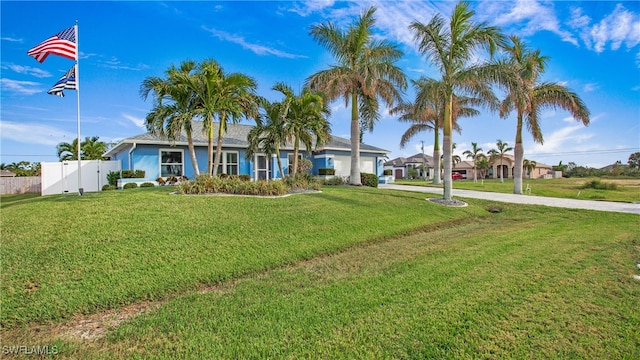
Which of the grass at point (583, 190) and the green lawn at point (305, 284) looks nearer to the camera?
Result: the green lawn at point (305, 284)

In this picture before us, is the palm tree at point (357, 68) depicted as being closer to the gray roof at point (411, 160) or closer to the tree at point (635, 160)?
the gray roof at point (411, 160)

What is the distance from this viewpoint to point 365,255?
6312mm

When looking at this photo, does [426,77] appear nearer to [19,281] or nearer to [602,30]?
[602,30]

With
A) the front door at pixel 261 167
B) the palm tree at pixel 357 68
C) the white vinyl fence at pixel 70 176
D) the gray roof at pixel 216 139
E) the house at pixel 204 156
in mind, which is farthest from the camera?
the front door at pixel 261 167

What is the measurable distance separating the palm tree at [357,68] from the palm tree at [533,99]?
7.18 m

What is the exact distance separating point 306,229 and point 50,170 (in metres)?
18.3

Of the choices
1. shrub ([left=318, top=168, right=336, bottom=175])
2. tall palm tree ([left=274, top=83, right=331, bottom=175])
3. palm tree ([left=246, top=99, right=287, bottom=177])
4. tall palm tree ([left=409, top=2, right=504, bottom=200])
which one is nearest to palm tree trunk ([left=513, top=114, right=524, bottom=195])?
tall palm tree ([left=409, top=2, right=504, bottom=200])

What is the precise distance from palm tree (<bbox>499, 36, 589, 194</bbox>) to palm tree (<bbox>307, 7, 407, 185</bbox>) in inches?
283

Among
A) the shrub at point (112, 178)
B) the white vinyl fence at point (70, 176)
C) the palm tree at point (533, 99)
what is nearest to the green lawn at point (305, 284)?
the shrub at point (112, 178)

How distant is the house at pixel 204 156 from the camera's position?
1664 centimetres

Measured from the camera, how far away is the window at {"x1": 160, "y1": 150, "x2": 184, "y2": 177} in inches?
681

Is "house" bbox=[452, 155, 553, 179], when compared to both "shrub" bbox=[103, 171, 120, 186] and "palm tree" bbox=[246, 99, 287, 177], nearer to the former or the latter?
"palm tree" bbox=[246, 99, 287, 177]

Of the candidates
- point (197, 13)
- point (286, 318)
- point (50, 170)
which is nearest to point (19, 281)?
point (286, 318)

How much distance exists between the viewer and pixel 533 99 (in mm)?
18062
